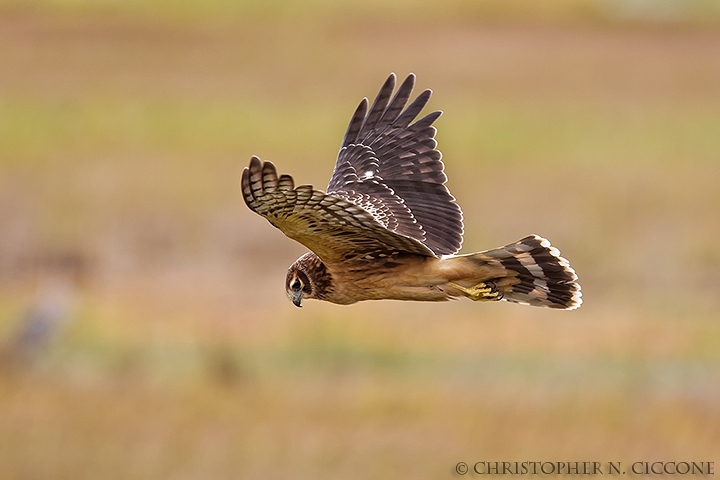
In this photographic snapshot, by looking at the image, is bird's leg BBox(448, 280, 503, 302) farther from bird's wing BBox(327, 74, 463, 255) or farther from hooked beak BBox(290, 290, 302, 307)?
hooked beak BBox(290, 290, 302, 307)

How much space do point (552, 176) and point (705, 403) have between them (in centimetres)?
1000

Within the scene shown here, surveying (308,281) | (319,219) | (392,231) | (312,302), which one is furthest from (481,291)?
(312,302)

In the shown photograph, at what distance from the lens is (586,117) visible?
33.6m

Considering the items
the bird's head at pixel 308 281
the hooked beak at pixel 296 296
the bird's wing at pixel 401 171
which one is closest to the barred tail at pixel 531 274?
the bird's wing at pixel 401 171

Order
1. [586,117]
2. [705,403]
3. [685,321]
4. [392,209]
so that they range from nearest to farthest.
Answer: [392,209] < [705,403] < [685,321] < [586,117]

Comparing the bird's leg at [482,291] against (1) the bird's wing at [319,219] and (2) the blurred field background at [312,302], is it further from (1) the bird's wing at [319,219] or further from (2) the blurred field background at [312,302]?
(2) the blurred field background at [312,302]

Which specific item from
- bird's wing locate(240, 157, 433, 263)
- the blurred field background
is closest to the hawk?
bird's wing locate(240, 157, 433, 263)

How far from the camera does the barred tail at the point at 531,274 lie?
8.75 meters

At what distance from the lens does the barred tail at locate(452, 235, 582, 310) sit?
28.7 ft

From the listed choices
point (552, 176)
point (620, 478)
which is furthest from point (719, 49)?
point (620, 478)

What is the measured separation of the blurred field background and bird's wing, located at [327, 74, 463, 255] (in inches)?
267

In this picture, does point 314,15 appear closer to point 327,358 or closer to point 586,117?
point 586,117

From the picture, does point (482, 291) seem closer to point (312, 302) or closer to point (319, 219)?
point (319, 219)

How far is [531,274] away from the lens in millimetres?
8883
